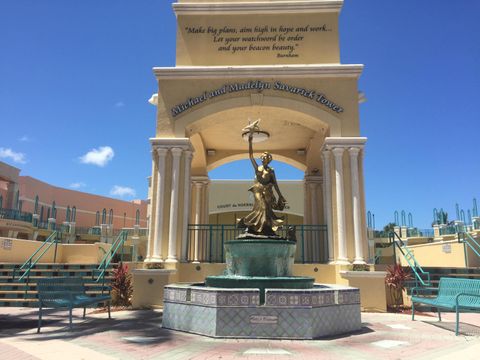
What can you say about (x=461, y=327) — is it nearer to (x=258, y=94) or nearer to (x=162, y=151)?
(x=258, y=94)

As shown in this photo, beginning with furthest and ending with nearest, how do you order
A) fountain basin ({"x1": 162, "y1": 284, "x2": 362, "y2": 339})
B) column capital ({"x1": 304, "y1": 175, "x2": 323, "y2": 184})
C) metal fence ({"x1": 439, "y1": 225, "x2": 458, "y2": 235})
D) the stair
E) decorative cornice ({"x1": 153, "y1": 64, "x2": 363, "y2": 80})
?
metal fence ({"x1": 439, "y1": 225, "x2": 458, "y2": 235}) < column capital ({"x1": 304, "y1": 175, "x2": 323, "y2": 184}) < decorative cornice ({"x1": 153, "y1": 64, "x2": 363, "y2": 80}) < the stair < fountain basin ({"x1": 162, "y1": 284, "x2": 362, "y2": 339})

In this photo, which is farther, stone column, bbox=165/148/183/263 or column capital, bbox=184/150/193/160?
column capital, bbox=184/150/193/160

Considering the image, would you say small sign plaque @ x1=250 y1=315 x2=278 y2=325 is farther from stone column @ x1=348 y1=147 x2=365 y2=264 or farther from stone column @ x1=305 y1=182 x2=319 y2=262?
stone column @ x1=305 y1=182 x2=319 y2=262

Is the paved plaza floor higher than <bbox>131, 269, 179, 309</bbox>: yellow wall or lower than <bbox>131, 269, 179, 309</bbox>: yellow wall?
lower

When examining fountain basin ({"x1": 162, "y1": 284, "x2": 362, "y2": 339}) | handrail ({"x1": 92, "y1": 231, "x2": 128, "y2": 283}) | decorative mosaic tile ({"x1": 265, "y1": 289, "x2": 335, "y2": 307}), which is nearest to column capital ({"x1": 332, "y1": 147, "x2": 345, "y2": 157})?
fountain basin ({"x1": 162, "y1": 284, "x2": 362, "y2": 339})

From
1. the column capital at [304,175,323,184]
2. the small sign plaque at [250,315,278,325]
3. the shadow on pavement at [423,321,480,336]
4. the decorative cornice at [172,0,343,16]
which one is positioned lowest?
the shadow on pavement at [423,321,480,336]

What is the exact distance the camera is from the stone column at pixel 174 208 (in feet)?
35.6

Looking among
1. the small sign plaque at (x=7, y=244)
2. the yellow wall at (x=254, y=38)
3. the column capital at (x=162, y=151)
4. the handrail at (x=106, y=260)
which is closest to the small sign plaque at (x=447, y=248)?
the yellow wall at (x=254, y=38)

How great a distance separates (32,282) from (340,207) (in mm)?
9142

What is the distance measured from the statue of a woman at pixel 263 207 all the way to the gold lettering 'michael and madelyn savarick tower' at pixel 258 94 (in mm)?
3136

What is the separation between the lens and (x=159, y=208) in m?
11.1

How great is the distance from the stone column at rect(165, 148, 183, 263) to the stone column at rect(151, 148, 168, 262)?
0.25 m

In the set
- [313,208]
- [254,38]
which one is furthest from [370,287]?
[254,38]

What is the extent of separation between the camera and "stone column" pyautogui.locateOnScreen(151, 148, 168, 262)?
1082cm
